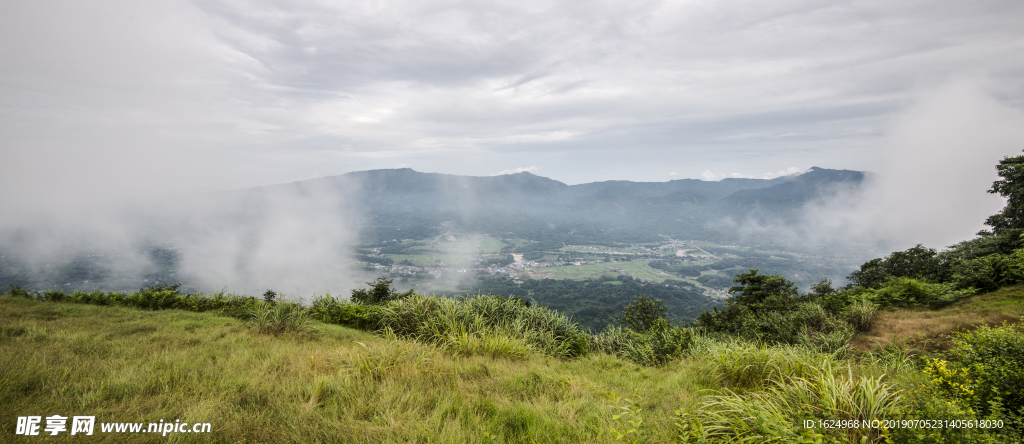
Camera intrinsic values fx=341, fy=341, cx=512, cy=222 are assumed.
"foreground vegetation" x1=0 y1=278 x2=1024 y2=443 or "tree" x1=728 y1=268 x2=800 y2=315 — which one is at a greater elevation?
"foreground vegetation" x1=0 y1=278 x2=1024 y2=443

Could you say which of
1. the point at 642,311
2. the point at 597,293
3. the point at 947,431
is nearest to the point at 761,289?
the point at 642,311

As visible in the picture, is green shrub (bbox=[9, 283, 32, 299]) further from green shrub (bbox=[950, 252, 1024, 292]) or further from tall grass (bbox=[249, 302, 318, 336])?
green shrub (bbox=[950, 252, 1024, 292])

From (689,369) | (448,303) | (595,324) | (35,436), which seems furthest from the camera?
(595,324)

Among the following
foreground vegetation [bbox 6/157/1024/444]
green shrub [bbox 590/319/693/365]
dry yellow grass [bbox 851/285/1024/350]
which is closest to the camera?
foreground vegetation [bbox 6/157/1024/444]

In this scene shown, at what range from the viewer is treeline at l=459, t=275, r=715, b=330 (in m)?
50.0

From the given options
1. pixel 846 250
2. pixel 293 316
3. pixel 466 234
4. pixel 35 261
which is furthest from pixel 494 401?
pixel 846 250

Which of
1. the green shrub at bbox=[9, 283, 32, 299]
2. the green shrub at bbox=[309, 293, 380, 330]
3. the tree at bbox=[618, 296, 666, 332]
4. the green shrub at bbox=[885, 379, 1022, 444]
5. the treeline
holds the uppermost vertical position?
the green shrub at bbox=[885, 379, 1022, 444]

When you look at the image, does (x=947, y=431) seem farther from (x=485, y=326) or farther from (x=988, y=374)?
(x=485, y=326)

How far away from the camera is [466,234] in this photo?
157 meters

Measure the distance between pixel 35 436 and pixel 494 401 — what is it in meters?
3.54

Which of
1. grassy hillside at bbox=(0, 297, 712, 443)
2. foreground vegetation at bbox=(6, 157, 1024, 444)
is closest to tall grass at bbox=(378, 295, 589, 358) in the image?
foreground vegetation at bbox=(6, 157, 1024, 444)

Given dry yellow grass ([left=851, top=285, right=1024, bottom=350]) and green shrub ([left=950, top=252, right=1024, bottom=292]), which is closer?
dry yellow grass ([left=851, top=285, right=1024, bottom=350])

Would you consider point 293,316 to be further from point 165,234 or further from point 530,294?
point 165,234

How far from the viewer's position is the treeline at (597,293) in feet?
164
